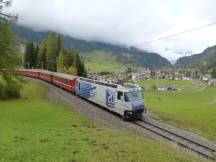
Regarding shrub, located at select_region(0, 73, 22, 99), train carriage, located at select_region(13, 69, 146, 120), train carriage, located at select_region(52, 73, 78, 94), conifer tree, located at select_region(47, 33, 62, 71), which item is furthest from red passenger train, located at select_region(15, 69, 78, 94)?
conifer tree, located at select_region(47, 33, 62, 71)

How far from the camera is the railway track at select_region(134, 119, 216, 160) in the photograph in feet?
70.2

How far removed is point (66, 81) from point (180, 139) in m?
42.2

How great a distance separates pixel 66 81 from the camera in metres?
65.1

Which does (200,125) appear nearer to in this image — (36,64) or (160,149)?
(160,149)

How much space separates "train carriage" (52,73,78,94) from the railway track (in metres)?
27.8

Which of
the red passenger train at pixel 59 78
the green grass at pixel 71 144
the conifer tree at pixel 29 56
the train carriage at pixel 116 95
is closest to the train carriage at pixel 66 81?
the red passenger train at pixel 59 78

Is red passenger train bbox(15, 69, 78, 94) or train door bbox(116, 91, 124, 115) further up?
red passenger train bbox(15, 69, 78, 94)

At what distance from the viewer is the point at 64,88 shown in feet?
224

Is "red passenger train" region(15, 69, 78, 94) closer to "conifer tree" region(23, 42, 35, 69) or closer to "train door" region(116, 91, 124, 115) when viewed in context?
"train door" region(116, 91, 124, 115)

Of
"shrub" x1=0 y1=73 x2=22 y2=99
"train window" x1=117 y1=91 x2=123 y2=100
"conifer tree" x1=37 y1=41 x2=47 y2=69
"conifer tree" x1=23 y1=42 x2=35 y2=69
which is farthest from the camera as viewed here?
"conifer tree" x1=23 y1=42 x2=35 y2=69

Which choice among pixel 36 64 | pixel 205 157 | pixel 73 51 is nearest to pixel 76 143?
pixel 205 157

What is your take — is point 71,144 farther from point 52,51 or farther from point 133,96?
point 52,51

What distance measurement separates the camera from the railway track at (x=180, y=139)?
21391 mm

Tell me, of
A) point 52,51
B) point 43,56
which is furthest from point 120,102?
point 43,56
